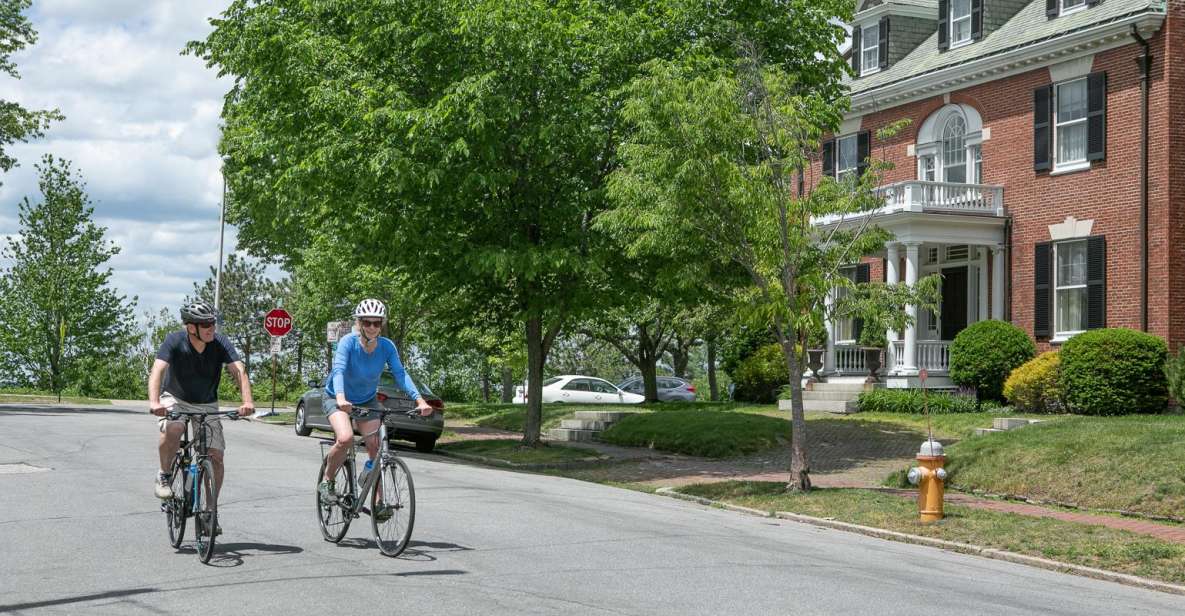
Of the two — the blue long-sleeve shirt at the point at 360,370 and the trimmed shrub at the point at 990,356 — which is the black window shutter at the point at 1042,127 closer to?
the trimmed shrub at the point at 990,356

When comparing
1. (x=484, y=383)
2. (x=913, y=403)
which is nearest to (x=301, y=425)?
(x=913, y=403)

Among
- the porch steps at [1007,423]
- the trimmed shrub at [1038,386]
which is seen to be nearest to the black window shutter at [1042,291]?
the trimmed shrub at [1038,386]

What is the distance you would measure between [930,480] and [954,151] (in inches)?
715

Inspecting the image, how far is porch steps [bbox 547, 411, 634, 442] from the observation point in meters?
27.2

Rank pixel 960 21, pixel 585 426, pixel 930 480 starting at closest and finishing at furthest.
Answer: pixel 930 480
pixel 585 426
pixel 960 21

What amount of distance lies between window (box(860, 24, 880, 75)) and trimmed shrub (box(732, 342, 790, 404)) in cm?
815

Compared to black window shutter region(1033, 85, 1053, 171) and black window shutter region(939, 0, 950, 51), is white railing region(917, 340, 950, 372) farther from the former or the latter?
black window shutter region(939, 0, 950, 51)

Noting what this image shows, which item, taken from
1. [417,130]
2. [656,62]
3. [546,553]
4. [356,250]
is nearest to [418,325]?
[356,250]

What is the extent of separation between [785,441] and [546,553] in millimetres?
14340

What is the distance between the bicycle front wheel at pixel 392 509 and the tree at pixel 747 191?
7.61m

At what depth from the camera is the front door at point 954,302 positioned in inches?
1198

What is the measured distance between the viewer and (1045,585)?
1024cm

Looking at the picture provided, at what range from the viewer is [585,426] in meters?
27.6

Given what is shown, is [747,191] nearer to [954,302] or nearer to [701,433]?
[701,433]
